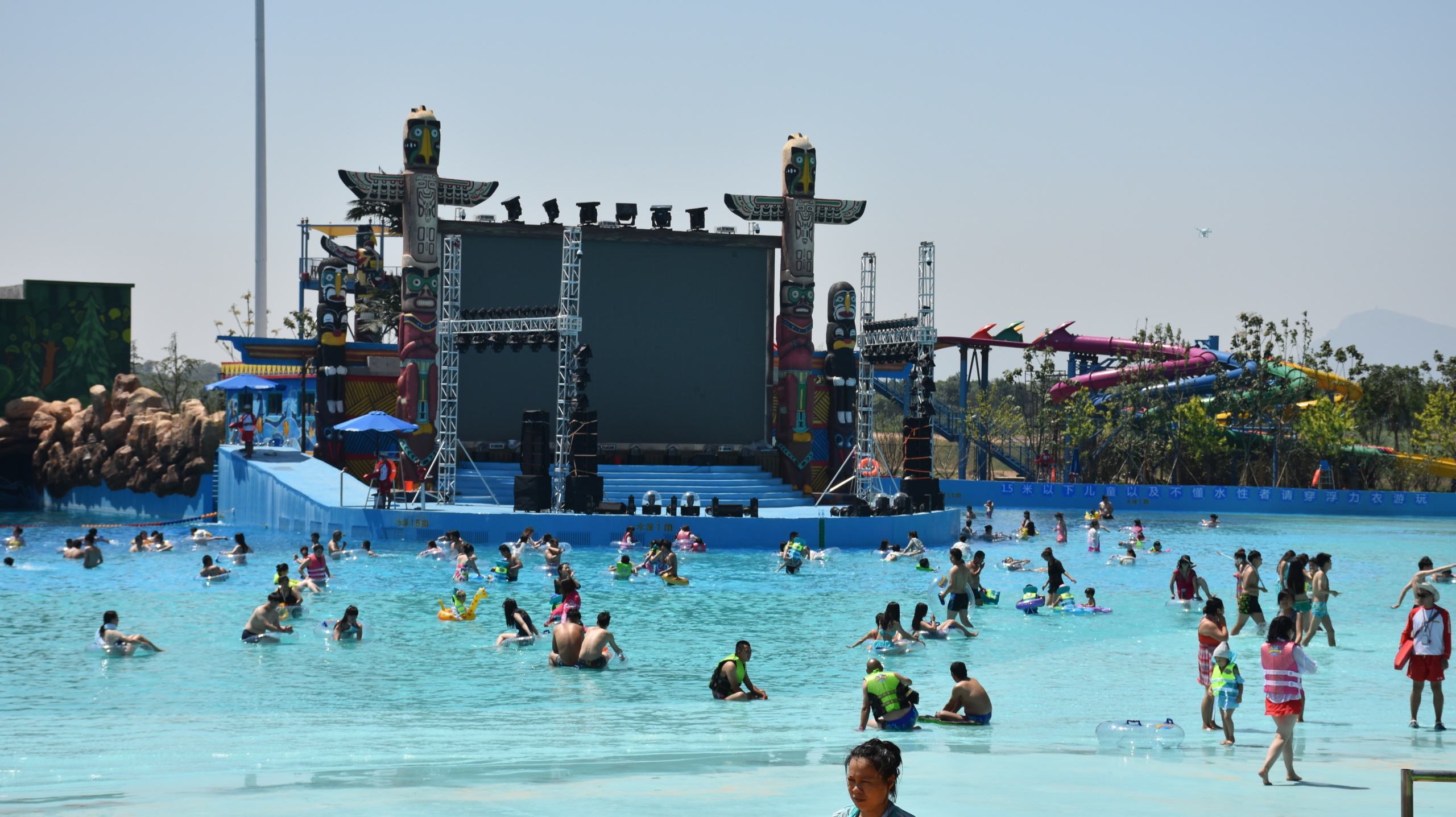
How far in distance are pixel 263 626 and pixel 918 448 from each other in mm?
23506

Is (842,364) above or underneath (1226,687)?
above

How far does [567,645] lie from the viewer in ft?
58.5

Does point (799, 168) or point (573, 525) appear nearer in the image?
point (573, 525)

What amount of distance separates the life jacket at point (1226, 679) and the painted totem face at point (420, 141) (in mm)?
35680

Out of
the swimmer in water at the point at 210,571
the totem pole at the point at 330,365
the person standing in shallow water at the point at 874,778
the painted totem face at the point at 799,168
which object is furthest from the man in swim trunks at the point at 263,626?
the painted totem face at the point at 799,168

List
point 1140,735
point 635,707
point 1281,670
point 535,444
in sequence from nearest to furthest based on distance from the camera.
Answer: point 1281,670, point 1140,735, point 635,707, point 535,444

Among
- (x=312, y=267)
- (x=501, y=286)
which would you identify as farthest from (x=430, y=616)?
(x=312, y=267)

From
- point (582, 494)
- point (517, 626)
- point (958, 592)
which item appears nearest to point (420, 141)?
point (582, 494)

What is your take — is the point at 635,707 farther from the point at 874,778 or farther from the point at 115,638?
the point at 874,778

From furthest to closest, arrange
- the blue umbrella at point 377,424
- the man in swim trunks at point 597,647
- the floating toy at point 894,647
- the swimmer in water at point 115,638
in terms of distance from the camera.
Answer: the blue umbrella at point 377,424 < the floating toy at point 894,647 < the swimmer in water at point 115,638 < the man in swim trunks at point 597,647

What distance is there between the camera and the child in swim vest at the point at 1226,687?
12.3 meters

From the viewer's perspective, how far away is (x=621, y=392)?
46.4 m

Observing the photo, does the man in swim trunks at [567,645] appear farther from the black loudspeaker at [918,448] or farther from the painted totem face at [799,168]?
the painted totem face at [799,168]

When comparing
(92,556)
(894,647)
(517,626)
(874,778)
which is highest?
(874,778)
